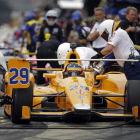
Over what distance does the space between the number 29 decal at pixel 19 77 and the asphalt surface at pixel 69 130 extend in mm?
648

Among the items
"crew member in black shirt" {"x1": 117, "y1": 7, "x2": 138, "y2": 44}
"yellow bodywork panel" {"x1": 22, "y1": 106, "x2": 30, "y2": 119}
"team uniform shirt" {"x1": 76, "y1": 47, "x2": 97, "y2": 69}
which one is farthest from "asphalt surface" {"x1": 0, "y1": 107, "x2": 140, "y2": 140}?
"crew member in black shirt" {"x1": 117, "y1": 7, "x2": 138, "y2": 44}

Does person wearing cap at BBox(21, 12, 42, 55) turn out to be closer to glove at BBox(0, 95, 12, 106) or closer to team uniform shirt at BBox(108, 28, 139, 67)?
team uniform shirt at BBox(108, 28, 139, 67)

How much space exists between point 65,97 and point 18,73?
85cm

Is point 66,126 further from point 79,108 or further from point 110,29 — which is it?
point 110,29

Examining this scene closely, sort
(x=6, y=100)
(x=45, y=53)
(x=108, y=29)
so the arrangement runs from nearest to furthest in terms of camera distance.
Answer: (x=6, y=100) → (x=108, y=29) → (x=45, y=53)

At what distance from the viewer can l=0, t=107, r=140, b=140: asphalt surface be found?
7.02 meters

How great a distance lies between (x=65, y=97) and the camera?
8133mm

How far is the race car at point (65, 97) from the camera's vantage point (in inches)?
301

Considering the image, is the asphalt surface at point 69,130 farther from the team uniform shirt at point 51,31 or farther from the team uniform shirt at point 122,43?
the team uniform shirt at point 51,31

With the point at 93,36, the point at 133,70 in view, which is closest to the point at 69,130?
the point at 133,70

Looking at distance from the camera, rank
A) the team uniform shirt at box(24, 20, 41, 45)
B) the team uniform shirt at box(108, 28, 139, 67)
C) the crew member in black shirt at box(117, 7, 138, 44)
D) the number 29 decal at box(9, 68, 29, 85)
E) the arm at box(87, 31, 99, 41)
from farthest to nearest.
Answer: the team uniform shirt at box(24, 20, 41, 45) < the arm at box(87, 31, 99, 41) < the crew member in black shirt at box(117, 7, 138, 44) < the team uniform shirt at box(108, 28, 139, 67) < the number 29 decal at box(9, 68, 29, 85)

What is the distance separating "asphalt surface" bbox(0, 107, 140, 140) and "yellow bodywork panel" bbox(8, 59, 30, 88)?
618 millimetres

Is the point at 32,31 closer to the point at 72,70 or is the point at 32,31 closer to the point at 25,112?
the point at 72,70

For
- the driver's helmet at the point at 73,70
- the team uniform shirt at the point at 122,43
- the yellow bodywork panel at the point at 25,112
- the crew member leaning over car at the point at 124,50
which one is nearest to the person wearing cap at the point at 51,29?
the crew member leaning over car at the point at 124,50
